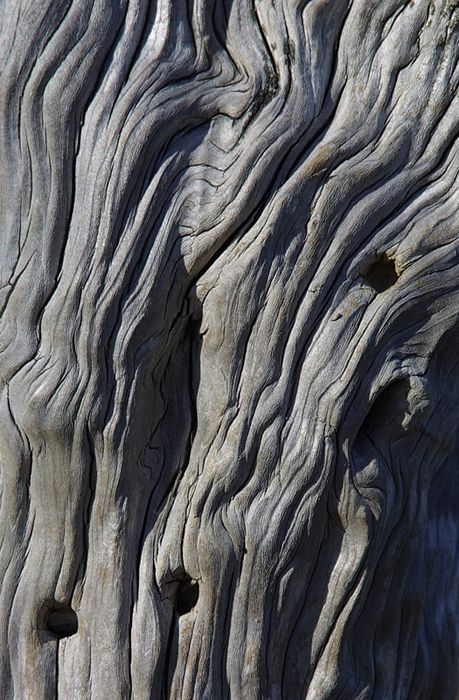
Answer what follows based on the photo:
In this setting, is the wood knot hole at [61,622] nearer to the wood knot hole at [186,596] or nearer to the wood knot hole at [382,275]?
the wood knot hole at [186,596]

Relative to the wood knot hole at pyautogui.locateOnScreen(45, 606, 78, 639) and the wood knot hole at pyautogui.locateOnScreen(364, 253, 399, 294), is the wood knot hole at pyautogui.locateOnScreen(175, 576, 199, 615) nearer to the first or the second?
the wood knot hole at pyautogui.locateOnScreen(45, 606, 78, 639)

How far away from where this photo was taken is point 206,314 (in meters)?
2.16

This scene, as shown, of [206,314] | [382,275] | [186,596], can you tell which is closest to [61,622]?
[186,596]

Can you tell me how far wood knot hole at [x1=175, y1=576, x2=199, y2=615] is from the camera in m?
2.20

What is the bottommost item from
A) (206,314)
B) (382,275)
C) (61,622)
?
(61,622)

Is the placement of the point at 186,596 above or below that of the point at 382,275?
below

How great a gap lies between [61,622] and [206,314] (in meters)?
0.92

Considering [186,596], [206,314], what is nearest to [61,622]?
[186,596]

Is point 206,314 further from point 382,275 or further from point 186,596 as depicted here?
point 186,596

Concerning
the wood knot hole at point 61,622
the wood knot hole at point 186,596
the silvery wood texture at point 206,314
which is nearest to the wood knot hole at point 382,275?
the silvery wood texture at point 206,314

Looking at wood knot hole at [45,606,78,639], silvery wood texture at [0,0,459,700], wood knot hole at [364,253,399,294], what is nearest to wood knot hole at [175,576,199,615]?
silvery wood texture at [0,0,459,700]

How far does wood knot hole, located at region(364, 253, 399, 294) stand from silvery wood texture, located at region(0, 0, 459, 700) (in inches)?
0.6

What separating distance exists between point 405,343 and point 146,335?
0.68 meters

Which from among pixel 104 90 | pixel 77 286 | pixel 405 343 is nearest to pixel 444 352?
pixel 405 343
